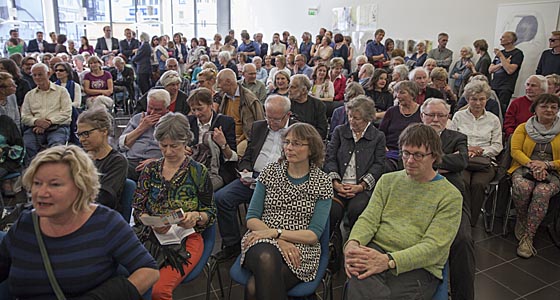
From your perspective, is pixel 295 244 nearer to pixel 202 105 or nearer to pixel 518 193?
pixel 202 105

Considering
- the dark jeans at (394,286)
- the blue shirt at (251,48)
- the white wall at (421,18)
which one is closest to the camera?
the dark jeans at (394,286)

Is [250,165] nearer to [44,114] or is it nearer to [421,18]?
[44,114]

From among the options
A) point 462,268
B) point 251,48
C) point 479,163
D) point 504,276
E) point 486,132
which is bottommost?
point 504,276

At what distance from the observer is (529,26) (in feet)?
21.7

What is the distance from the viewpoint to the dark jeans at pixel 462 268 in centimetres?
233

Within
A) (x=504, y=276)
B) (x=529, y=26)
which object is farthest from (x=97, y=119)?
(x=529, y=26)

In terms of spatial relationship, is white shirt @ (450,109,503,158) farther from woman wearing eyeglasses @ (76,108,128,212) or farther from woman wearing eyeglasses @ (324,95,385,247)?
woman wearing eyeglasses @ (76,108,128,212)

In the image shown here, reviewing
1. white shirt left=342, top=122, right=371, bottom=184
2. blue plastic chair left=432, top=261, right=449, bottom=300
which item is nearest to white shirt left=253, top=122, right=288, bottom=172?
white shirt left=342, top=122, right=371, bottom=184

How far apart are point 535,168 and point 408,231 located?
6.64ft

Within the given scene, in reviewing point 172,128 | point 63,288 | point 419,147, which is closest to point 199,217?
point 172,128

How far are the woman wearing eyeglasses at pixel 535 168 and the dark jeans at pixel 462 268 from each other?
1294 mm

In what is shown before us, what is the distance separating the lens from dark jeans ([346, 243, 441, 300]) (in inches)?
73.5

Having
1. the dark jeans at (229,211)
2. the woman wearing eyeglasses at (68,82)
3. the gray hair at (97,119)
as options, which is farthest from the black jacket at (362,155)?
the woman wearing eyeglasses at (68,82)

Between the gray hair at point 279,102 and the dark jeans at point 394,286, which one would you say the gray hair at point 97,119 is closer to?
the gray hair at point 279,102
